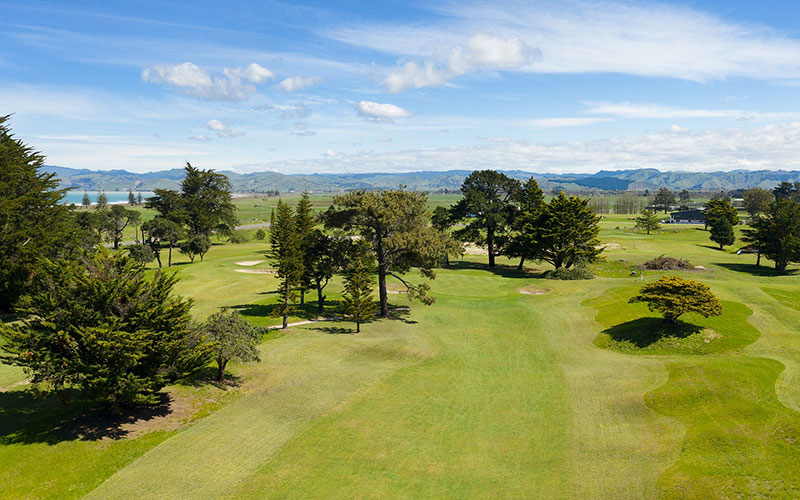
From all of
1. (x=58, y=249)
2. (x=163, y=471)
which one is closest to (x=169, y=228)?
(x=58, y=249)

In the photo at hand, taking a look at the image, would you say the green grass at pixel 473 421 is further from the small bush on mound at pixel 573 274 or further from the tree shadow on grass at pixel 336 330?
the small bush on mound at pixel 573 274

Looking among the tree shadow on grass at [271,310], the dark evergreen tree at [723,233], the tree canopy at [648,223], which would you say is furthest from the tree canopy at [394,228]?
the tree canopy at [648,223]

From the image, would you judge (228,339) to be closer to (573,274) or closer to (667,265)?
(573,274)

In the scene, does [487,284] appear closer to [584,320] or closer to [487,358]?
[584,320]

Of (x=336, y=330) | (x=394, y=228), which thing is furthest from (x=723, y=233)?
(x=336, y=330)

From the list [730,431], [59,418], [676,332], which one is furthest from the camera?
[676,332]

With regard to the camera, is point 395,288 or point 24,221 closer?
point 24,221
